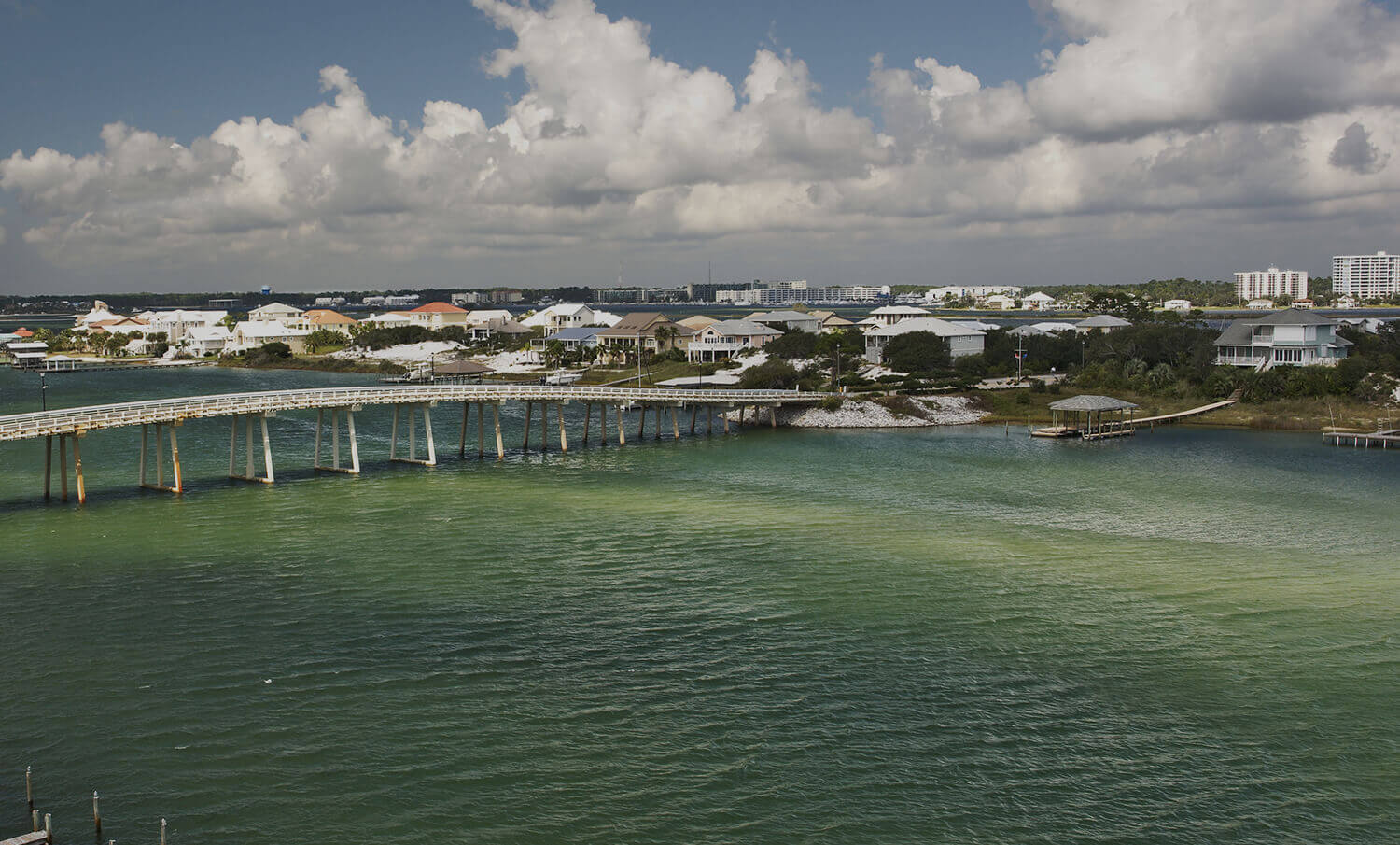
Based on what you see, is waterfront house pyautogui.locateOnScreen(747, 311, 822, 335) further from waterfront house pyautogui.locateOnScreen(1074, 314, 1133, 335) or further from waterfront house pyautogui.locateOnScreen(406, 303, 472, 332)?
waterfront house pyautogui.locateOnScreen(406, 303, 472, 332)

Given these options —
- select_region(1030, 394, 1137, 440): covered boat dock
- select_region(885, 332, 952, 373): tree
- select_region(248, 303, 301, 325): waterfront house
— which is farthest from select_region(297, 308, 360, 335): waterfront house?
select_region(1030, 394, 1137, 440): covered boat dock

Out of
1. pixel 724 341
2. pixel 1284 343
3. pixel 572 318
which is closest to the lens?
pixel 1284 343

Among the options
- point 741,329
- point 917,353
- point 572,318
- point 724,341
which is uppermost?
point 572,318

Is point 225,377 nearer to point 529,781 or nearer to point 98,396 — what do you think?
point 98,396

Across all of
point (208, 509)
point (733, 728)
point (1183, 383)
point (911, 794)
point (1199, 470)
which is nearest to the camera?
point (911, 794)

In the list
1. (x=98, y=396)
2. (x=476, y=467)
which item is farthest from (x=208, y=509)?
(x=98, y=396)

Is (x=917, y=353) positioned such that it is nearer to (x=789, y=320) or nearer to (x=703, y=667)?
(x=789, y=320)

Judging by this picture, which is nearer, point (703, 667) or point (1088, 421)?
→ point (703, 667)

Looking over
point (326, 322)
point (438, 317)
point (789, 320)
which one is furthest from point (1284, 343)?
point (326, 322)
